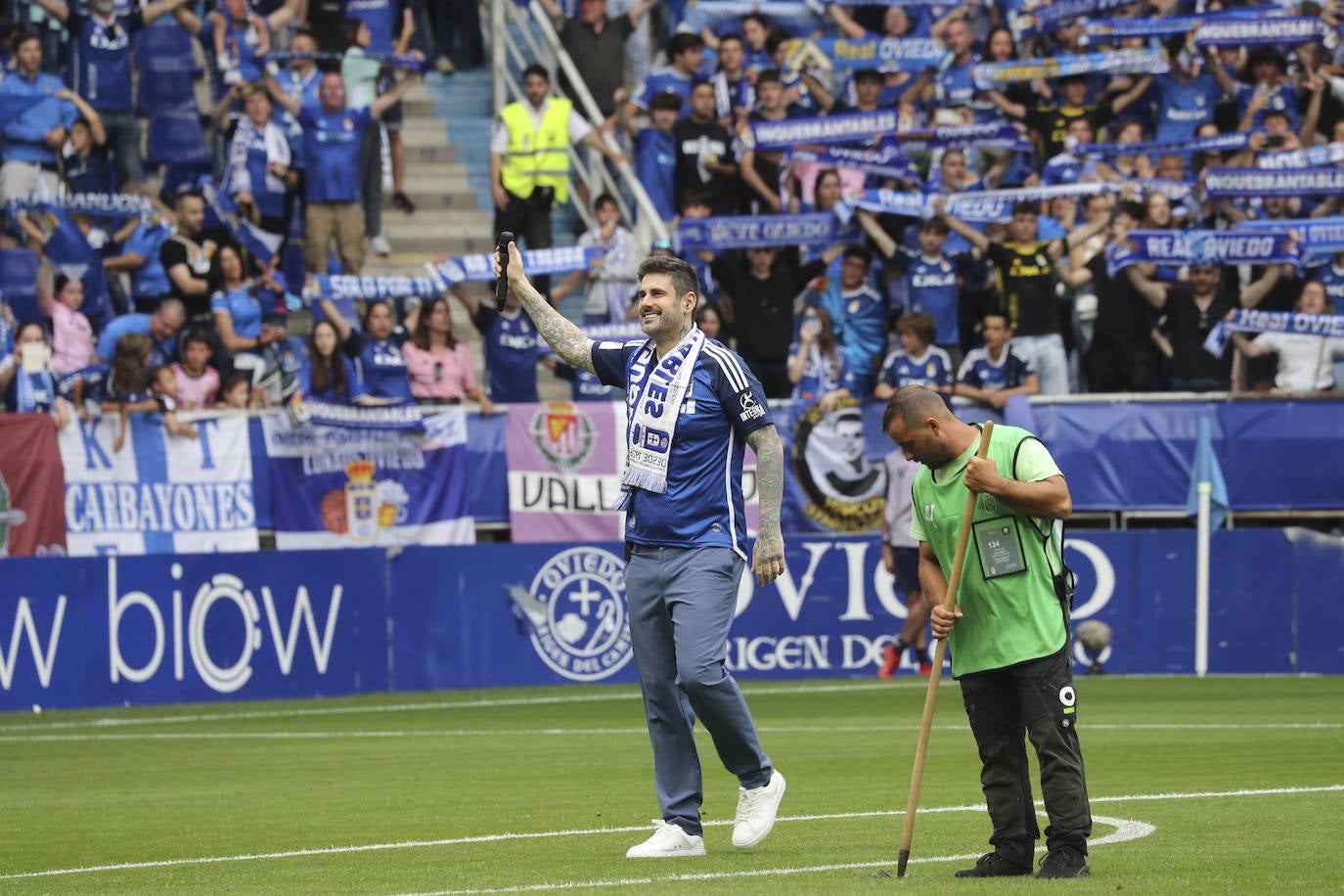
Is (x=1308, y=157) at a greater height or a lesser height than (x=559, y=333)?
greater

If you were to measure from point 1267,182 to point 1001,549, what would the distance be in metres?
14.3

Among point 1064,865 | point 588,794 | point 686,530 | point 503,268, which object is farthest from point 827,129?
point 1064,865

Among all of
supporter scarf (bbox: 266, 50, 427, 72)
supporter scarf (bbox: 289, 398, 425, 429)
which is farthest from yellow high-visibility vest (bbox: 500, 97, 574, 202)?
supporter scarf (bbox: 289, 398, 425, 429)

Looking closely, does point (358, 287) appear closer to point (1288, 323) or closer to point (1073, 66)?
point (1073, 66)

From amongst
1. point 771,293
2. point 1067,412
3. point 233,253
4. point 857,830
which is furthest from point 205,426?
point 857,830

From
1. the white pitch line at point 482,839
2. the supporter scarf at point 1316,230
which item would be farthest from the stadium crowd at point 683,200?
the white pitch line at point 482,839

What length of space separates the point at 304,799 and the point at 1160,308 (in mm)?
11767

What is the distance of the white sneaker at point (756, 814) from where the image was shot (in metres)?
8.55

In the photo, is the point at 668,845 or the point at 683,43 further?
the point at 683,43

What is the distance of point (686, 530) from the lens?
8461 millimetres

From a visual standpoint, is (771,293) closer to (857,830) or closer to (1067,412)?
(1067,412)

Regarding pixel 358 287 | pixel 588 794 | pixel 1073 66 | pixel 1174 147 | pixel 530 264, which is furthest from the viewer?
pixel 1073 66

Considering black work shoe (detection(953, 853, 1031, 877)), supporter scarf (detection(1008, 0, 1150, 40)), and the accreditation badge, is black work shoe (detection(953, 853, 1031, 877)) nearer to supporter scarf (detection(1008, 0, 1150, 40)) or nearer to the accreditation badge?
the accreditation badge

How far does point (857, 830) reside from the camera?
9.30 meters
